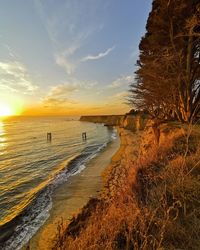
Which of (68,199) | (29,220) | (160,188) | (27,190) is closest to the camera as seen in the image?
(160,188)

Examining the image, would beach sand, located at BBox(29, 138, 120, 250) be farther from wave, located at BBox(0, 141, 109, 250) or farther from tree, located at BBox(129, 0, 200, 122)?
tree, located at BBox(129, 0, 200, 122)

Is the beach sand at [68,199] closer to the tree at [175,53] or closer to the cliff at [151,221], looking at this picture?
the cliff at [151,221]

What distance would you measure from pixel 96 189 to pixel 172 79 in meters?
8.37

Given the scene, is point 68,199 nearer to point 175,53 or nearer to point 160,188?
point 160,188

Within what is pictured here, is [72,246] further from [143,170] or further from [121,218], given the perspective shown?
[143,170]

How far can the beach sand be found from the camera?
280 inches

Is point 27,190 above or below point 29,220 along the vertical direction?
below

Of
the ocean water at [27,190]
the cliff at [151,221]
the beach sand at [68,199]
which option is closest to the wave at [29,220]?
the ocean water at [27,190]

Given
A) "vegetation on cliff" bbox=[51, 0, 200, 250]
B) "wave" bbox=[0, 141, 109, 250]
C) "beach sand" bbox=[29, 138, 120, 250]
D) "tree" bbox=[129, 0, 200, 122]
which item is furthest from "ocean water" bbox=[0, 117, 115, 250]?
"tree" bbox=[129, 0, 200, 122]

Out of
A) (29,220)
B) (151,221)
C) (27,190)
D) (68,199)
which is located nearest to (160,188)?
(151,221)

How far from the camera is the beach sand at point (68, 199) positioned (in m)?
7.12

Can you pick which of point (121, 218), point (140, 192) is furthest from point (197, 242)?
point (140, 192)

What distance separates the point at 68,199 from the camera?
10.8 meters

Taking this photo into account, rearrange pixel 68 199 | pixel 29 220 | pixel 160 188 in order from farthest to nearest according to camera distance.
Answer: pixel 68 199 < pixel 29 220 < pixel 160 188
